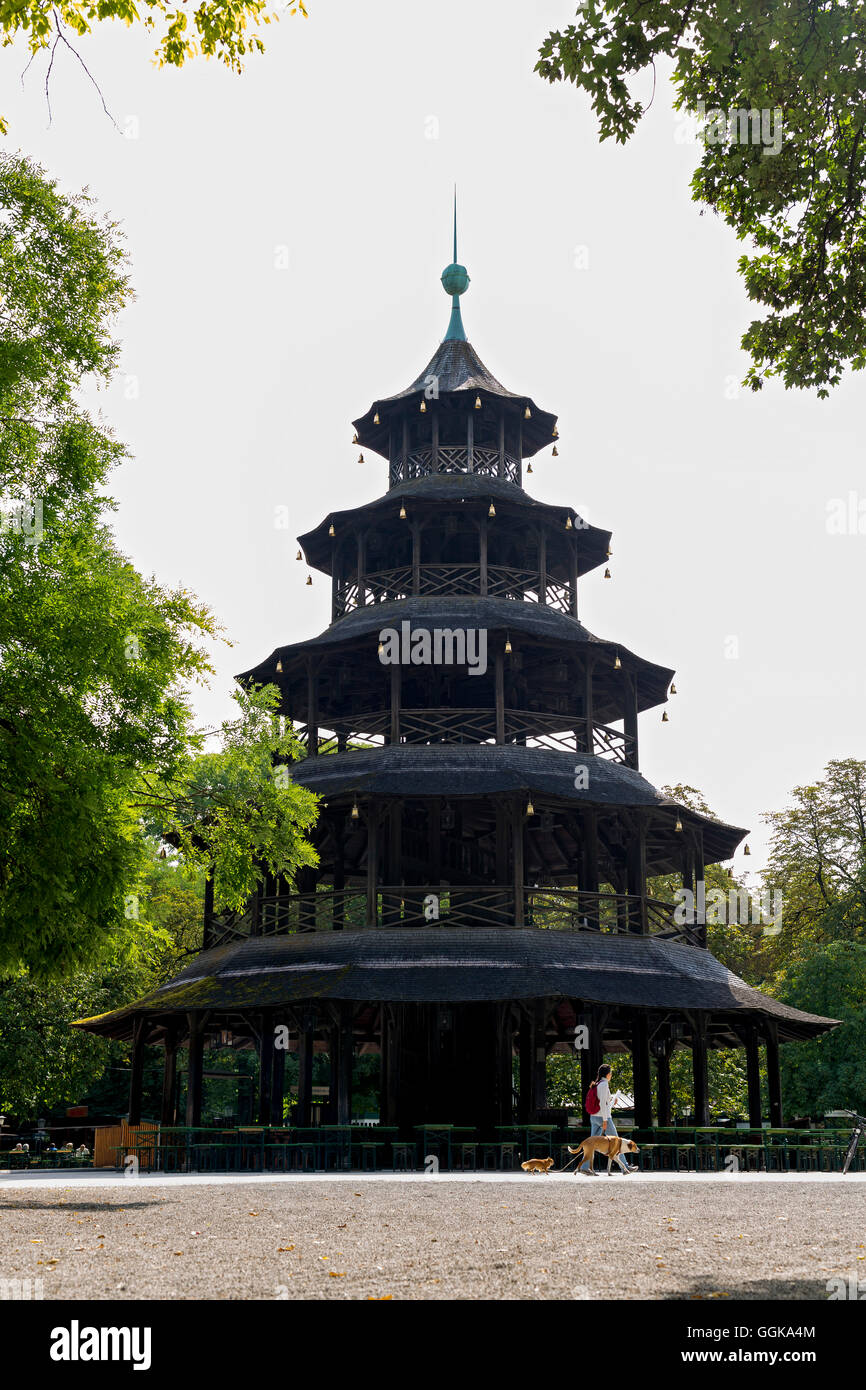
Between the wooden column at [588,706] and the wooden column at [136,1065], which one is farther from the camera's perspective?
the wooden column at [588,706]

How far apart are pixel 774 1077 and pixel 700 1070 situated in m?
2.04

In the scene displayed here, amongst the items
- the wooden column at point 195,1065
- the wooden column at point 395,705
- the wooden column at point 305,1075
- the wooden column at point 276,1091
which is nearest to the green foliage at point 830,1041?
the wooden column at point 276,1091

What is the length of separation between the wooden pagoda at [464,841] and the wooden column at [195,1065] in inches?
3.9

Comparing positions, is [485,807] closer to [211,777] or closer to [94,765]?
[211,777]

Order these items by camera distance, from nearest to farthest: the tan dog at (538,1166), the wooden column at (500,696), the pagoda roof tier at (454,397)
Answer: the tan dog at (538,1166)
the wooden column at (500,696)
the pagoda roof tier at (454,397)

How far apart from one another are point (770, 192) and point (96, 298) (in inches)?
398

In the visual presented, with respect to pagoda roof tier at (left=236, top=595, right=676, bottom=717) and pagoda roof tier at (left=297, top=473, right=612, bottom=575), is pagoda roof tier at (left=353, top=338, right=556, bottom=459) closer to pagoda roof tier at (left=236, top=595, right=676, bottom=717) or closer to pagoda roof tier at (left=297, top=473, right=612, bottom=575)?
pagoda roof tier at (left=297, top=473, right=612, bottom=575)

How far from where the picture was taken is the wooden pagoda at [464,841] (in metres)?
28.0

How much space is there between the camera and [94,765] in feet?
54.3

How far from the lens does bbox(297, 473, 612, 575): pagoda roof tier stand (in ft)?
116

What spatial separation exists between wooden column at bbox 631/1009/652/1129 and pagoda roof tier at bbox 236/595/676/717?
9.74 meters

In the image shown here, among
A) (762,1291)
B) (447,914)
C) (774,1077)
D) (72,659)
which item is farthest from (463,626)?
(762,1291)

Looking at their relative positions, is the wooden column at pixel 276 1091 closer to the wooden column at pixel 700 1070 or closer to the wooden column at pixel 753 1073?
the wooden column at pixel 700 1070

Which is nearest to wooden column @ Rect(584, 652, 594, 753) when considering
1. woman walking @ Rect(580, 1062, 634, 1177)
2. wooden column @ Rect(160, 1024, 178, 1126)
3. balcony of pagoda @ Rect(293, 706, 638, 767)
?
balcony of pagoda @ Rect(293, 706, 638, 767)
